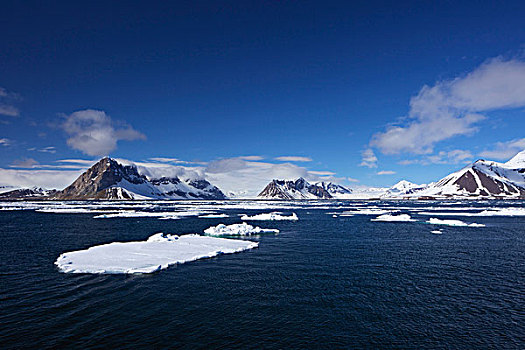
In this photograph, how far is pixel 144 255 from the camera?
3086cm

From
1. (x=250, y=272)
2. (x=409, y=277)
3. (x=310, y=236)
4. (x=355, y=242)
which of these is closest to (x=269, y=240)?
(x=310, y=236)

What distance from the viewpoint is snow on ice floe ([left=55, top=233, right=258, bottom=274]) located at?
26500 millimetres

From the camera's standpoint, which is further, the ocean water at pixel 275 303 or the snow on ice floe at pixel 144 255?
the snow on ice floe at pixel 144 255

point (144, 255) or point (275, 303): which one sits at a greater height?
point (144, 255)

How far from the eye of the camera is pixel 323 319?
684 inches

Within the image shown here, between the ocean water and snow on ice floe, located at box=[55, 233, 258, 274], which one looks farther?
snow on ice floe, located at box=[55, 233, 258, 274]

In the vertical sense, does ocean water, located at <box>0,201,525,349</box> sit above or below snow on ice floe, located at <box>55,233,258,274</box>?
below

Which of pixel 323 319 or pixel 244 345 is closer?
pixel 244 345

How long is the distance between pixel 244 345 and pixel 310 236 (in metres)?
36.3

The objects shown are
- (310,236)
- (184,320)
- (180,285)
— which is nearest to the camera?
(184,320)

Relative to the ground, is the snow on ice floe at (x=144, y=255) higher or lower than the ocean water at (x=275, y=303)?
higher

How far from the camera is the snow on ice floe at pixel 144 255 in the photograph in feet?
86.9

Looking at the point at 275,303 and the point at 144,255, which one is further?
the point at 144,255

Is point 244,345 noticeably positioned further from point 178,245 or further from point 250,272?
point 178,245
